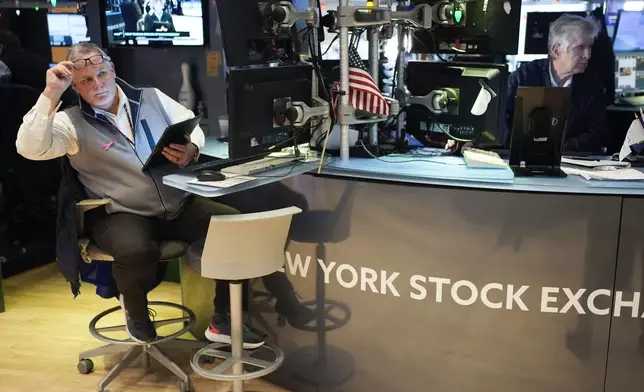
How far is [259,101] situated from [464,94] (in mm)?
937

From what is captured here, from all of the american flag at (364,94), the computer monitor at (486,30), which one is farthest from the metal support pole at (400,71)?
the american flag at (364,94)

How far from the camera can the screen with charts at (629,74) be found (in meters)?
4.98

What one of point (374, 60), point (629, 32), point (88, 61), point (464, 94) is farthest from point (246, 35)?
point (629, 32)

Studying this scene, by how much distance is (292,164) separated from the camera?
281cm

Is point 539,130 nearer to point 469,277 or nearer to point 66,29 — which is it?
point 469,277

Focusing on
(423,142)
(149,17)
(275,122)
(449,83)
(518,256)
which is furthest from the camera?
(149,17)

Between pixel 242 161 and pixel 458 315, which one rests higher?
pixel 242 161

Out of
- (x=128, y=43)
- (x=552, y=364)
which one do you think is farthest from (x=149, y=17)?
(x=552, y=364)

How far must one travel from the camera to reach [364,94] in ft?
9.21

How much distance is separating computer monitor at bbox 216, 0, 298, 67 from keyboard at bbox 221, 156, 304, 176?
40 cm

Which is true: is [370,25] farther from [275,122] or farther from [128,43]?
[128,43]

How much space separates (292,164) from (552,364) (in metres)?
1.27

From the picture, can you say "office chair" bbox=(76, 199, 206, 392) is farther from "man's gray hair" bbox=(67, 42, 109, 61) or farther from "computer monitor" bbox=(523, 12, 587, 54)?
"computer monitor" bbox=(523, 12, 587, 54)

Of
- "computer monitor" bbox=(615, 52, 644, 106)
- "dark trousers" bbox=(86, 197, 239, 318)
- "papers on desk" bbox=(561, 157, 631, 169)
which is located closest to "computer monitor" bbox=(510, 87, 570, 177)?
"papers on desk" bbox=(561, 157, 631, 169)
